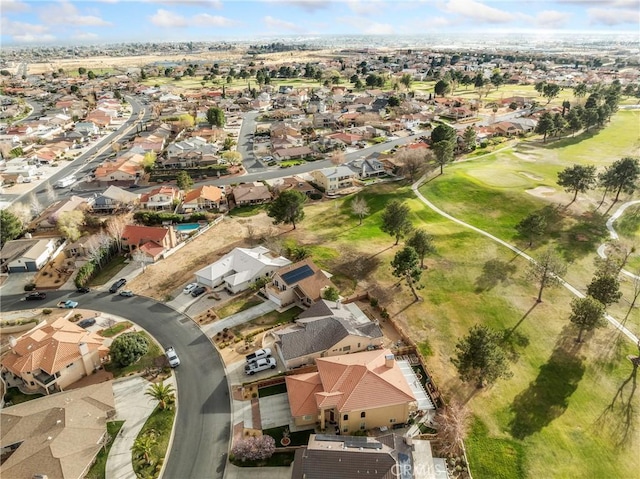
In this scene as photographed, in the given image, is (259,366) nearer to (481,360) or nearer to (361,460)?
(361,460)

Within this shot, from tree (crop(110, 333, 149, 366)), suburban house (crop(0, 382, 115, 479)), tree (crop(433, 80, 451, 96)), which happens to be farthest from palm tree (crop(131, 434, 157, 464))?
tree (crop(433, 80, 451, 96))

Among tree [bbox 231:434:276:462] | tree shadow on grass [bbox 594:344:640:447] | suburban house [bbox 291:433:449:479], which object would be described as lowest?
tree shadow on grass [bbox 594:344:640:447]

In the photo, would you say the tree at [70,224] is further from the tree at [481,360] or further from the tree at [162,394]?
the tree at [481,360]

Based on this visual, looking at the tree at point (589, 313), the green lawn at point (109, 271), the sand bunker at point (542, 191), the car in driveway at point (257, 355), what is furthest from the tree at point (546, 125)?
the green lawn at point (109, 271)

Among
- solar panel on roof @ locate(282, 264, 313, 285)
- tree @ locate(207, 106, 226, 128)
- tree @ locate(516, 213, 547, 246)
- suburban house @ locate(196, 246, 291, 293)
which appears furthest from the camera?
tree @ locate(207, 106, 226, 128)

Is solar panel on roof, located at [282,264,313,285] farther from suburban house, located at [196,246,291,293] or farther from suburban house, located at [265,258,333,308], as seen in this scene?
suburban house, located at [196,246,291,293]

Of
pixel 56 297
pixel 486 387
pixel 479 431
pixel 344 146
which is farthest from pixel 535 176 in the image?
pixel 56 297
